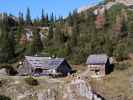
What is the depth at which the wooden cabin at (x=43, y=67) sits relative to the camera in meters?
89.2

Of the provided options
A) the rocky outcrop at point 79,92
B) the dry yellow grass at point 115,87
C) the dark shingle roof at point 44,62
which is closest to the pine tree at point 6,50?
the dark shingle roof at point 44,62

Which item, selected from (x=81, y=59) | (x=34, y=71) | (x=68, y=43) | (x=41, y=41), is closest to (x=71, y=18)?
(x=41, y=41)

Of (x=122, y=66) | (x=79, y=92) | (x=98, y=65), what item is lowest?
(x=79, y=92)

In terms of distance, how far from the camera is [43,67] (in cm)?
8944

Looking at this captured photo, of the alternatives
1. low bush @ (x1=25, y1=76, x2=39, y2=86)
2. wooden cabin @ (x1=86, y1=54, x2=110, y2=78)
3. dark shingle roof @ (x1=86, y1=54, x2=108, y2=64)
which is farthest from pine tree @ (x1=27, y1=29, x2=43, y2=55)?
low bush @ (x1=25, y1=76, x2=39, y2=86)

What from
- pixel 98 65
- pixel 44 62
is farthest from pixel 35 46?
pixel 98 65

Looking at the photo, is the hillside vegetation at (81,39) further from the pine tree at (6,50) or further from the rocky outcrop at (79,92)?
the rocky outcrop at (79,92)

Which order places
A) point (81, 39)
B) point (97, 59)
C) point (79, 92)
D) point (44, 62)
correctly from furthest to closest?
point (81, 39) → point (44, 62) → point (97, 59) → point (79, 92)

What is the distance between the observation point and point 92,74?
88500mm

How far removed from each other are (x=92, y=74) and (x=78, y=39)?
27428 millimetres

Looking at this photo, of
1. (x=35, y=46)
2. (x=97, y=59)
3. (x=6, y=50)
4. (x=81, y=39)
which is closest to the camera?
(x=97, y=59)

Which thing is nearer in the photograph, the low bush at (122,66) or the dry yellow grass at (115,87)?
the dry yellow grass at (115,87)

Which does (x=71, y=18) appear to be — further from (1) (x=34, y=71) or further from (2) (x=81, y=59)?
(1) (x=34, y=71)

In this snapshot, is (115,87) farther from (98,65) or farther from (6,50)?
(6,50)
